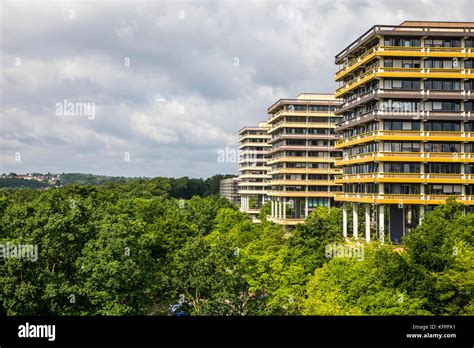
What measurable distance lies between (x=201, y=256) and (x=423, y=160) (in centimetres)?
2939

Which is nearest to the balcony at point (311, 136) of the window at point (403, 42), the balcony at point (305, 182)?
the balcony at point (305, 182)

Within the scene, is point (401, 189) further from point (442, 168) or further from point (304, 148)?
point (304, 148)

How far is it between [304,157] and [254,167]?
4397cm

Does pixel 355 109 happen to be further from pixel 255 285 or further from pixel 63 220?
pixel 63 220

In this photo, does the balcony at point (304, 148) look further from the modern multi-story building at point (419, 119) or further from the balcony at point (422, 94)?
the balcony at point (422, 94)

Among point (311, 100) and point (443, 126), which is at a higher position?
point (311, 100)

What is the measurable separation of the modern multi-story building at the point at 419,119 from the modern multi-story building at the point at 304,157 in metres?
34.7

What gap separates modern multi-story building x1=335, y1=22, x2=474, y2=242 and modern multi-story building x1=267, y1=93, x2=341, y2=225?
114 ft

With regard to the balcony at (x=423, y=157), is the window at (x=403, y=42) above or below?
above

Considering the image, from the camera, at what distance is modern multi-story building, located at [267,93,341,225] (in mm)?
88438

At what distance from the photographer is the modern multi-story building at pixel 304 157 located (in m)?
88.4

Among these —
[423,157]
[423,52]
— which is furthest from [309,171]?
[423,52]

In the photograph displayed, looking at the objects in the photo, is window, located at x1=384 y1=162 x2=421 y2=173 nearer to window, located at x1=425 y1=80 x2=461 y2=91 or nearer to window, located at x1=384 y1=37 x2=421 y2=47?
window, located at x1=425 y1=80 x2=461 y2=91

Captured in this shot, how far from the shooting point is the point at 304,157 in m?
89.6
